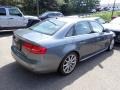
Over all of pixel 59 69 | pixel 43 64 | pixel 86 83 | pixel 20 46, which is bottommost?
pixel 86 83

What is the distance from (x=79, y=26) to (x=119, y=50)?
317 centimetres

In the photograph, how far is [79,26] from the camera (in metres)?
4.76

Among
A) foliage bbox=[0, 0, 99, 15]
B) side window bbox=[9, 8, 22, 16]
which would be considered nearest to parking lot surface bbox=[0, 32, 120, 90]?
side window bbox=[9, 8, 22, 16]

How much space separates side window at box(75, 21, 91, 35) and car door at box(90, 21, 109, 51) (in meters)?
0.27

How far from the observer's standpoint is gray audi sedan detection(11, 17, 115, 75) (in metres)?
3.71

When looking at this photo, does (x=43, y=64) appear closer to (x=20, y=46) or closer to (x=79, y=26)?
(x=20, y=46)

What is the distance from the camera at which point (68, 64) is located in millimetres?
4406

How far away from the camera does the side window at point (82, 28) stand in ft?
15.3

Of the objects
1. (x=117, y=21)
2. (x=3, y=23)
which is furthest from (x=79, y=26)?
(x=3, y=23)

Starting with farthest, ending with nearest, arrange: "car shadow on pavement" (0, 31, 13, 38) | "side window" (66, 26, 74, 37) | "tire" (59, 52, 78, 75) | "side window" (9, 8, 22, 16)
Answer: "side window" (9, 8, 22, 16), "car shadow on pavement" (0, 31, 13, 38), "side window" (66, 26, 74, 37), "tire" (59, 52, 78, 75)

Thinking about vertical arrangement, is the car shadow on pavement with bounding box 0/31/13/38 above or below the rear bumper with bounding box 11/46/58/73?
below

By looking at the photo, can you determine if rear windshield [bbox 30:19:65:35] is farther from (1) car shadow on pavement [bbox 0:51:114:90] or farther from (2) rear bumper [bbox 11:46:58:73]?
(1) car shadow on pavement [bbox 0:51:114:90]

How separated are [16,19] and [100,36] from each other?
6265mm

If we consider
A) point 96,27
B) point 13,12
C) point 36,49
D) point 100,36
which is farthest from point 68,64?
point 13,12
